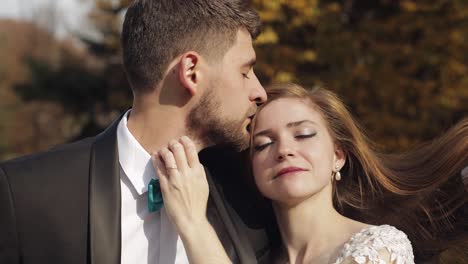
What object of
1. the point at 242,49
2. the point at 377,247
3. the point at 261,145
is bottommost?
the point at 377,247

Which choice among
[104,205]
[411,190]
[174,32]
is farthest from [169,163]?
[411,190]

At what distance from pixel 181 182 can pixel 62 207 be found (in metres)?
0.46

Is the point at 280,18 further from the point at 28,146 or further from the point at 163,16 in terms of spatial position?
the point at 28,146

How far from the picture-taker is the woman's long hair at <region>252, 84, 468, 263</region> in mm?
3320

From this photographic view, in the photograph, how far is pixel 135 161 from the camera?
108 inches

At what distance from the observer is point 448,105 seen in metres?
9.31

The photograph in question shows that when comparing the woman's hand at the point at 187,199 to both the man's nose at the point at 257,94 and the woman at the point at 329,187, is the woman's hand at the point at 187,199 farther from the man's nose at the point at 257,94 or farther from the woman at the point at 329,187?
the man's nose at the point at 257,94

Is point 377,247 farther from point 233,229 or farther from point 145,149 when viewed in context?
point 145,149

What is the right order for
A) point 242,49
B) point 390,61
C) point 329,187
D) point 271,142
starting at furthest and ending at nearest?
point 390,61 → point 329,187 → point 271,142 → point 242,49

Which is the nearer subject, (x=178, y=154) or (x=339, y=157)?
(x=178, y=154)

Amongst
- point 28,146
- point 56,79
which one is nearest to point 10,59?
point 28,146

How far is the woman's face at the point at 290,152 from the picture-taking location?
2955 millimetres

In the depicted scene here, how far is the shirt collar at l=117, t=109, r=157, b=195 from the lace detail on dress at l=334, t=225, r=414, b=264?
0.82m

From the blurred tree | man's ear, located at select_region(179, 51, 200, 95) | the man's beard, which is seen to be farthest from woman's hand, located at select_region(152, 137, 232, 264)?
the blurred tree
